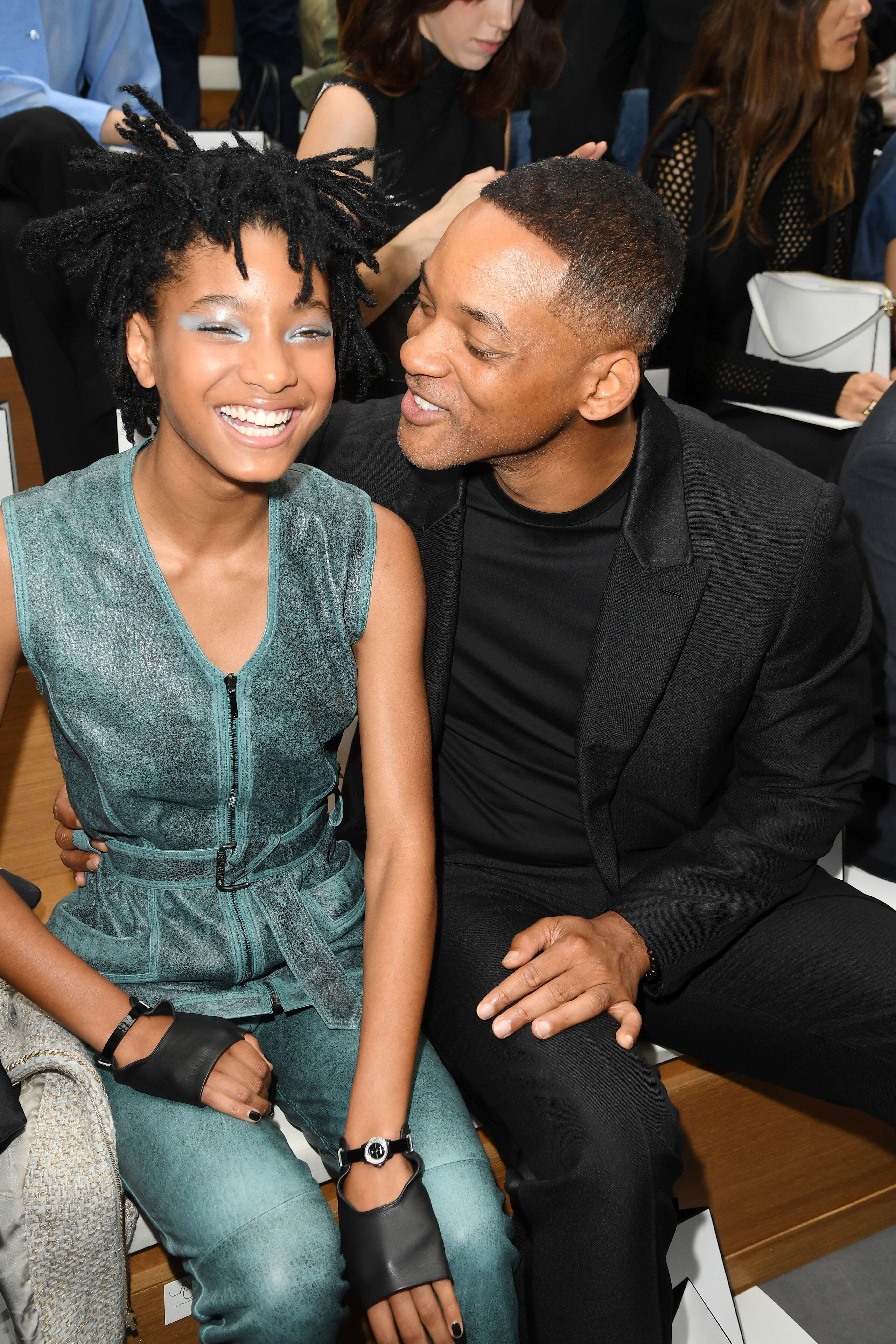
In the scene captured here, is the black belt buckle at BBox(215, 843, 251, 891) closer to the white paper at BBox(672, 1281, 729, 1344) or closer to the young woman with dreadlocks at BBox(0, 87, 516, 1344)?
the young woman with dreadlocks at BBox(0, 87, 516, 1344)

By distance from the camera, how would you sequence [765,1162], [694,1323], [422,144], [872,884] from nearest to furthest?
[694,1323], [765,1162], [872,884], [422,144]

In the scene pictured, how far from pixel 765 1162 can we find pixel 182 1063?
37.5 inches

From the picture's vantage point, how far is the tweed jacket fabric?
107cm

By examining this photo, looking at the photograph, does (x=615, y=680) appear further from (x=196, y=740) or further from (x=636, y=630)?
(x=196, y=740)

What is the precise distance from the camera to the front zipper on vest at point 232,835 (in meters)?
1.23

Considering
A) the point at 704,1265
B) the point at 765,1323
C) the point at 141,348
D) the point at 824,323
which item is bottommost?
the point at 765,1323

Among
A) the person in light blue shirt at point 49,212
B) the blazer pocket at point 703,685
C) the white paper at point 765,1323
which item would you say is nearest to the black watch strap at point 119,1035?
the blazer pocket at point 703,685

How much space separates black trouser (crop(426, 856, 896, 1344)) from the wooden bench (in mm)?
111

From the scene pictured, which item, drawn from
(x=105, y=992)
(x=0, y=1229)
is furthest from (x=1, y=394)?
(x=0, y=1229)

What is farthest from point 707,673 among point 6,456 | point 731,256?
point 6,456

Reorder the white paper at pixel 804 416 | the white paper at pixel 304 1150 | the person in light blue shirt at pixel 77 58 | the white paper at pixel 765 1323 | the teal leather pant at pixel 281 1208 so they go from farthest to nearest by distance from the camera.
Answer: the white paper at pixel 804 416, the person in light blue shirt at pixel 77 58, the white paper at pixel 765 1323, the white paper at pixel 304 1150, the teal leather pant at pixel 281 1208

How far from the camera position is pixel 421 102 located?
7.23 feet

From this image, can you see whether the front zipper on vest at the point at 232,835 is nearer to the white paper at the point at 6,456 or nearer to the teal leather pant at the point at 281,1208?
the teal leather pant at the point at 281,1208

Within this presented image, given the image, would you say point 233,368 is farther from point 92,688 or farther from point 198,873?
point 198,873
